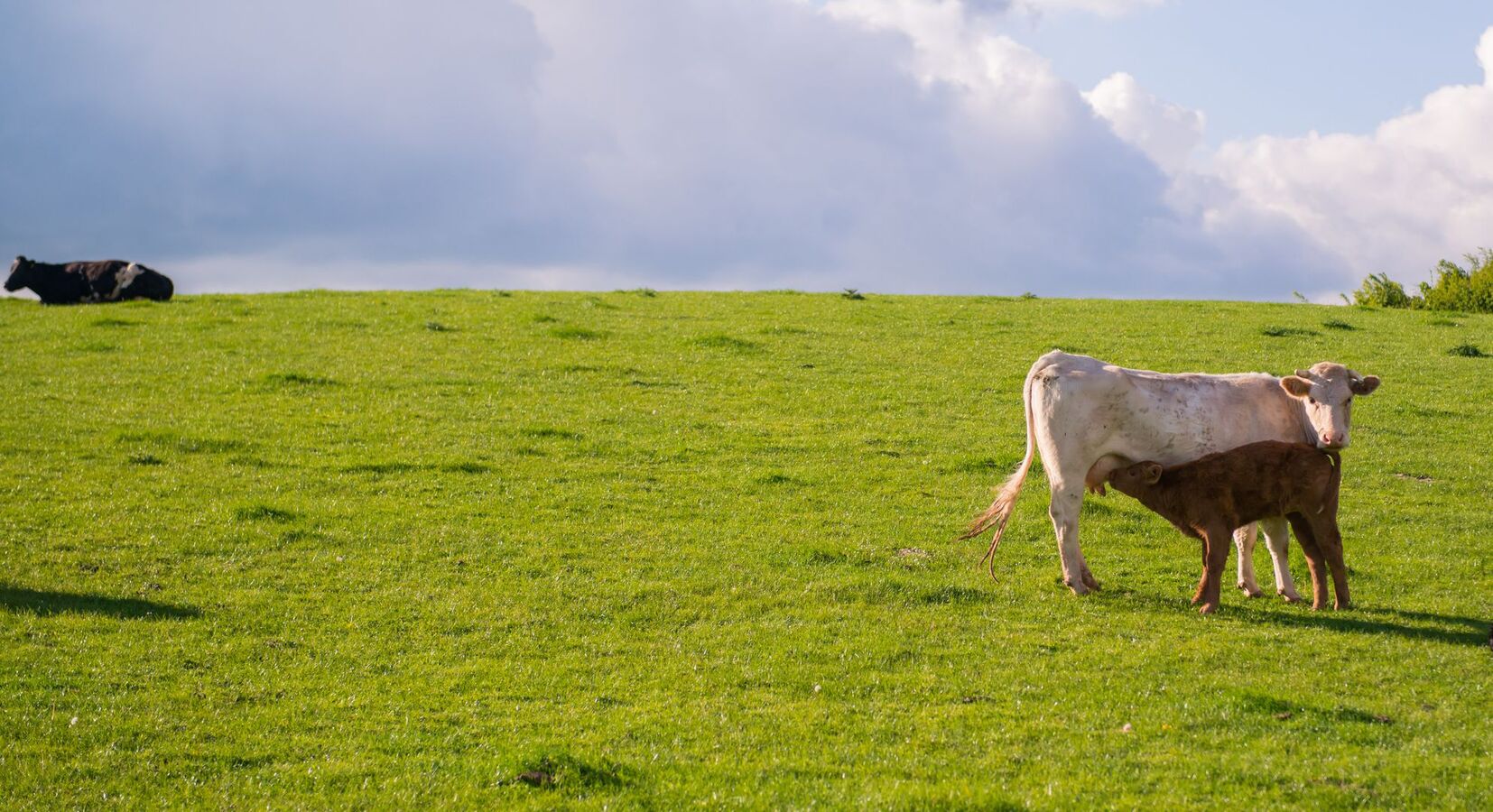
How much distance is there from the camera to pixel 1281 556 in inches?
535

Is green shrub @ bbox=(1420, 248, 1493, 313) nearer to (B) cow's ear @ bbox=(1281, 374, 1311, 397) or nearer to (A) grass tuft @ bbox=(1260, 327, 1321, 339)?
(A) grass tuft @ bbox=(1260, 327, 1321, 339)

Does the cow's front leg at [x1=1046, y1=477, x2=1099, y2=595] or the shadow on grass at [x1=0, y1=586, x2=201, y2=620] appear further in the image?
the cow's front leg at [x1=1046, y1=477, x2=1099, y2=595]

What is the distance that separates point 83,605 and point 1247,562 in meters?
12.2

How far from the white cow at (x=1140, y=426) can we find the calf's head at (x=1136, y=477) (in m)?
0.31

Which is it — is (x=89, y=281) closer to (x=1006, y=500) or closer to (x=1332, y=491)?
(x=1006, y=500)

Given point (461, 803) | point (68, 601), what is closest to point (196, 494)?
point (68, 601)

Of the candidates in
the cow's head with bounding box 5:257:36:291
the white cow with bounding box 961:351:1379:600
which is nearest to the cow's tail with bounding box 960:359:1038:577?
the white cow with bounding box 961:351:1379:600

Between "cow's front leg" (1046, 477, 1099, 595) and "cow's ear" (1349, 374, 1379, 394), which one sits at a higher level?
"cow's ear" (1349, 374, 1379, 394)

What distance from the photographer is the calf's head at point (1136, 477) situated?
13055 mm

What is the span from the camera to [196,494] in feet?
55.5

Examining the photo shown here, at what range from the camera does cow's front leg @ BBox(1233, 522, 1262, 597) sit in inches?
542

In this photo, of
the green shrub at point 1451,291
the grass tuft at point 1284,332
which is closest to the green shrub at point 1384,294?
the green shrub at point 1451,291

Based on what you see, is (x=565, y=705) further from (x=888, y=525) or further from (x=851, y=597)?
(x=888, y=525)

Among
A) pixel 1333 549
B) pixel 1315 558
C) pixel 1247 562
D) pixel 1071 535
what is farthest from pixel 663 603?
pixel 1333 549
